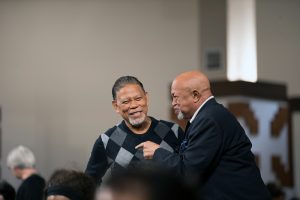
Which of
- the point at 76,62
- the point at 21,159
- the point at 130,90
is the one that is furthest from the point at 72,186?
the point at 76,62

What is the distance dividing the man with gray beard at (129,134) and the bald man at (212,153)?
12 centimetres

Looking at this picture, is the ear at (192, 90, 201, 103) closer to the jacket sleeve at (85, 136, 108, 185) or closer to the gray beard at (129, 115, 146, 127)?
the gray beard at (129, 115, 146, 127)

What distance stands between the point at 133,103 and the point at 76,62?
4358 millimetres

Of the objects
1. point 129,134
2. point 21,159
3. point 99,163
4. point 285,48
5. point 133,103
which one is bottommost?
point 21,159

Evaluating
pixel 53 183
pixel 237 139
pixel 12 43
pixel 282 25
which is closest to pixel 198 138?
pixel 237 139

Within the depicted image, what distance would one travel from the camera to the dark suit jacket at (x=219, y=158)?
232 cm

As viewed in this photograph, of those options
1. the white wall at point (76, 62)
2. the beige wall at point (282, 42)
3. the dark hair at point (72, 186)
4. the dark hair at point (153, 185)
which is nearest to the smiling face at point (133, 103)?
the dark hair at point (72, 186)

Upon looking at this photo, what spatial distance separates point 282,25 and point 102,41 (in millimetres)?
1783

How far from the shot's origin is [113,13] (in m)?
6.79

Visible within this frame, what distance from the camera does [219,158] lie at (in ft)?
7.78

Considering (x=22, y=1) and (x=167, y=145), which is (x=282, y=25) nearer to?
(x=22, y=1)

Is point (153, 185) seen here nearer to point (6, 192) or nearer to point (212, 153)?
point (212, 153)

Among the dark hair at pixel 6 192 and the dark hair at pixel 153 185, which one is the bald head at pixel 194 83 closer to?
the dark hair at pixel 153 185

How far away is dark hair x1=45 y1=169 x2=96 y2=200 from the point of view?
2.10 m
